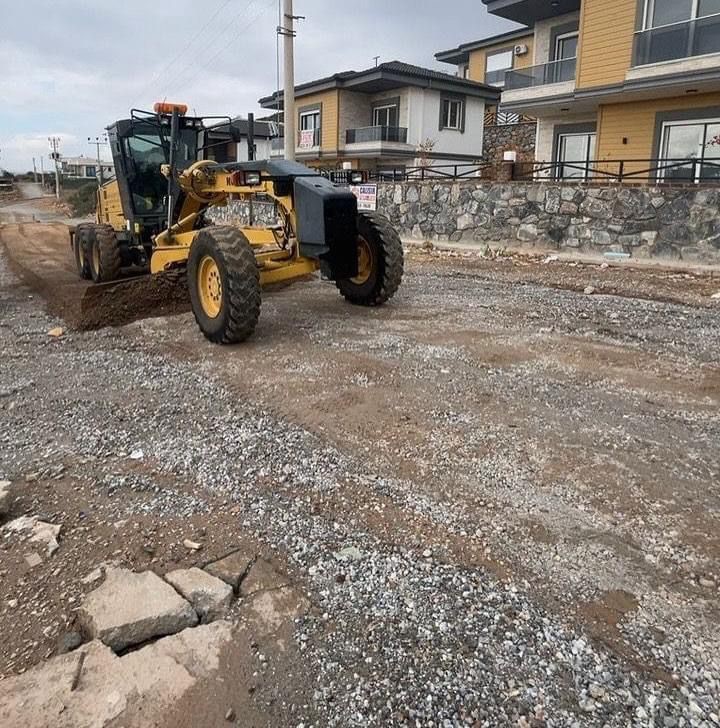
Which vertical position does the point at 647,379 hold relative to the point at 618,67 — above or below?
below

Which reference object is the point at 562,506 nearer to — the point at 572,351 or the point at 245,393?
the point at 245,393

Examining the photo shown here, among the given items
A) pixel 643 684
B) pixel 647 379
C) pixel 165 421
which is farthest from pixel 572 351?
pixel 643 684

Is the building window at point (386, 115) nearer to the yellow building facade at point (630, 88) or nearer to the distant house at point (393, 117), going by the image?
the distant house at point (393, 117)

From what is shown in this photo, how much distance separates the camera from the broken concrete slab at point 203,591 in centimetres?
270

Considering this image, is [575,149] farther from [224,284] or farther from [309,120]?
[309,120]

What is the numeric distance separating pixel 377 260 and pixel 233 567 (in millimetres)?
5540

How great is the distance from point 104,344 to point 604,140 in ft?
51.3

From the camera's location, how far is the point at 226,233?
6.59 meters

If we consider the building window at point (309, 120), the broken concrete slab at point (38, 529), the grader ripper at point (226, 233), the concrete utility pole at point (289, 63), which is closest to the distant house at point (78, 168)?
Result: the building window at point (309, 120)

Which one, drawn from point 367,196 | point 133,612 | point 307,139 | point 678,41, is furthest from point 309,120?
point 133,612

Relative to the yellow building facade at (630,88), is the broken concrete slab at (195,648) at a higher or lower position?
lower

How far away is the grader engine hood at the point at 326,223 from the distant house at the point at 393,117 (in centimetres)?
2416

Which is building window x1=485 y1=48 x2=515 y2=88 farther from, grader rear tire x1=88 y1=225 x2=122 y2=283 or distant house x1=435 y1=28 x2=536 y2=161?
grader rear tire x1=88 y1=225 x2=122 y2=283

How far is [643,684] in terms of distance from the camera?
7.68 feet
